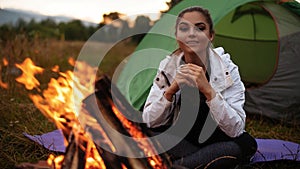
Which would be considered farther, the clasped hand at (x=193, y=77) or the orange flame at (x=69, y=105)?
the clasped hand at (x=193, y=77)

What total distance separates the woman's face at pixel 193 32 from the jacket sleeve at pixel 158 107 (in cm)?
27

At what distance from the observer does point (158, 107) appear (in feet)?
7.58

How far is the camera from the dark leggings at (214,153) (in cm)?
228

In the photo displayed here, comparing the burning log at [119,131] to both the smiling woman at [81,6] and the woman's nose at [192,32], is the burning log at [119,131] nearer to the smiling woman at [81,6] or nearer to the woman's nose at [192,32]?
the woman's nose at [192,32]

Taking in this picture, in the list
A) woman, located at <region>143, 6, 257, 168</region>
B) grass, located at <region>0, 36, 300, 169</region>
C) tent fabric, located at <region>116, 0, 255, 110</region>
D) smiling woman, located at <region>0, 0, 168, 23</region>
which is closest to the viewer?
woman, located at <region>143, 6, 257, 168</region>

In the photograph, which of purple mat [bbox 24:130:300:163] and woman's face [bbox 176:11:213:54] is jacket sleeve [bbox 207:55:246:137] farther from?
purple mat [bbox 24:130:300:163]

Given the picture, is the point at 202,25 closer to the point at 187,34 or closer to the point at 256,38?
the point at 187,34

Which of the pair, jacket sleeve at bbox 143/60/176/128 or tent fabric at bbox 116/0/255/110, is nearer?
jacket sleeve at bbox 143/60/176/128

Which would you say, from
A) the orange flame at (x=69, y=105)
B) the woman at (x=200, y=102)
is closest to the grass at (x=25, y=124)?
the woman at (x=200, y=102)

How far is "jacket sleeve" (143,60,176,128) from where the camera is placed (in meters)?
2.30

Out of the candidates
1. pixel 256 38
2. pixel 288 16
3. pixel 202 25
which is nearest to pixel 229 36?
pixel 256 38

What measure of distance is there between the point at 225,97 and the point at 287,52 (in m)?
1.97

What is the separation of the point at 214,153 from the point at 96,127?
779mm

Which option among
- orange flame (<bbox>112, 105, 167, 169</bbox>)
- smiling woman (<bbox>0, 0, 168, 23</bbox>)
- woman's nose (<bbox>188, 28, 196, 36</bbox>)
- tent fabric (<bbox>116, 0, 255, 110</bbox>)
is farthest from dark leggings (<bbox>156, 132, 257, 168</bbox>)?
smiling woman (<bbox>0, 0, 168, 23</bbox>)
